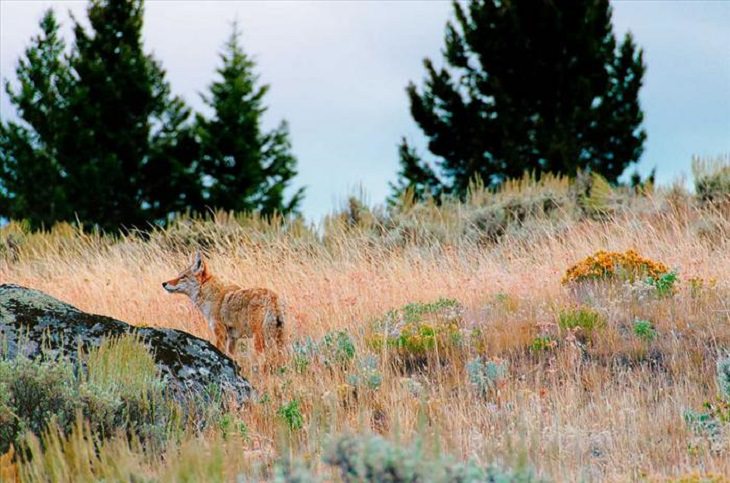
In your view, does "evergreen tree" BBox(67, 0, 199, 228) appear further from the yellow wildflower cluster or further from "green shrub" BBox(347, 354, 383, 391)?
"green shrub" BBox(347, 354, 383, 391)

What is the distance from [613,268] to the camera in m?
10.6

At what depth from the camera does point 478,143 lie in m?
29.2

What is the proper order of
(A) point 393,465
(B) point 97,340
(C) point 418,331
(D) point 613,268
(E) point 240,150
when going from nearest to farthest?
(A) point 393,465 → (B) point 97,340 → (C) point 418,331 → (D) point 613,268 → (E) point 240,150

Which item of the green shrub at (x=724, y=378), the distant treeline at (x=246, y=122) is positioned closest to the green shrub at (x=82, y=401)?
the green shrub at (x=724, y=378)

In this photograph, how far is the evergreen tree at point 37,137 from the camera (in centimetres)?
2856

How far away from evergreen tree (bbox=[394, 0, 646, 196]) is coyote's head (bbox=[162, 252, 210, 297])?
2009cm

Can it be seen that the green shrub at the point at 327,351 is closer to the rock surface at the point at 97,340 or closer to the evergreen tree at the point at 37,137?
the rock surface at the point at 97,340

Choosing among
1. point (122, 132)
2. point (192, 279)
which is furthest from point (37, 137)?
point (192, 279)

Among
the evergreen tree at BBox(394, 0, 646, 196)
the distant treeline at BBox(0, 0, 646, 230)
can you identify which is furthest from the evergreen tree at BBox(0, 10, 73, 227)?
the evergreen tree at BBox(394, 0, 646, 196)

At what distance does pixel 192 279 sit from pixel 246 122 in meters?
21.0

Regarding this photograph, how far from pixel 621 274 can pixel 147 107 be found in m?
22.8

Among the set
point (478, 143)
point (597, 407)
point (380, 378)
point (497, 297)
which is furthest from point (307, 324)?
point (478, 143)

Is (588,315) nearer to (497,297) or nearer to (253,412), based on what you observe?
(497,297)

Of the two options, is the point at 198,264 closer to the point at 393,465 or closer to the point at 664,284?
the point at 664,284
